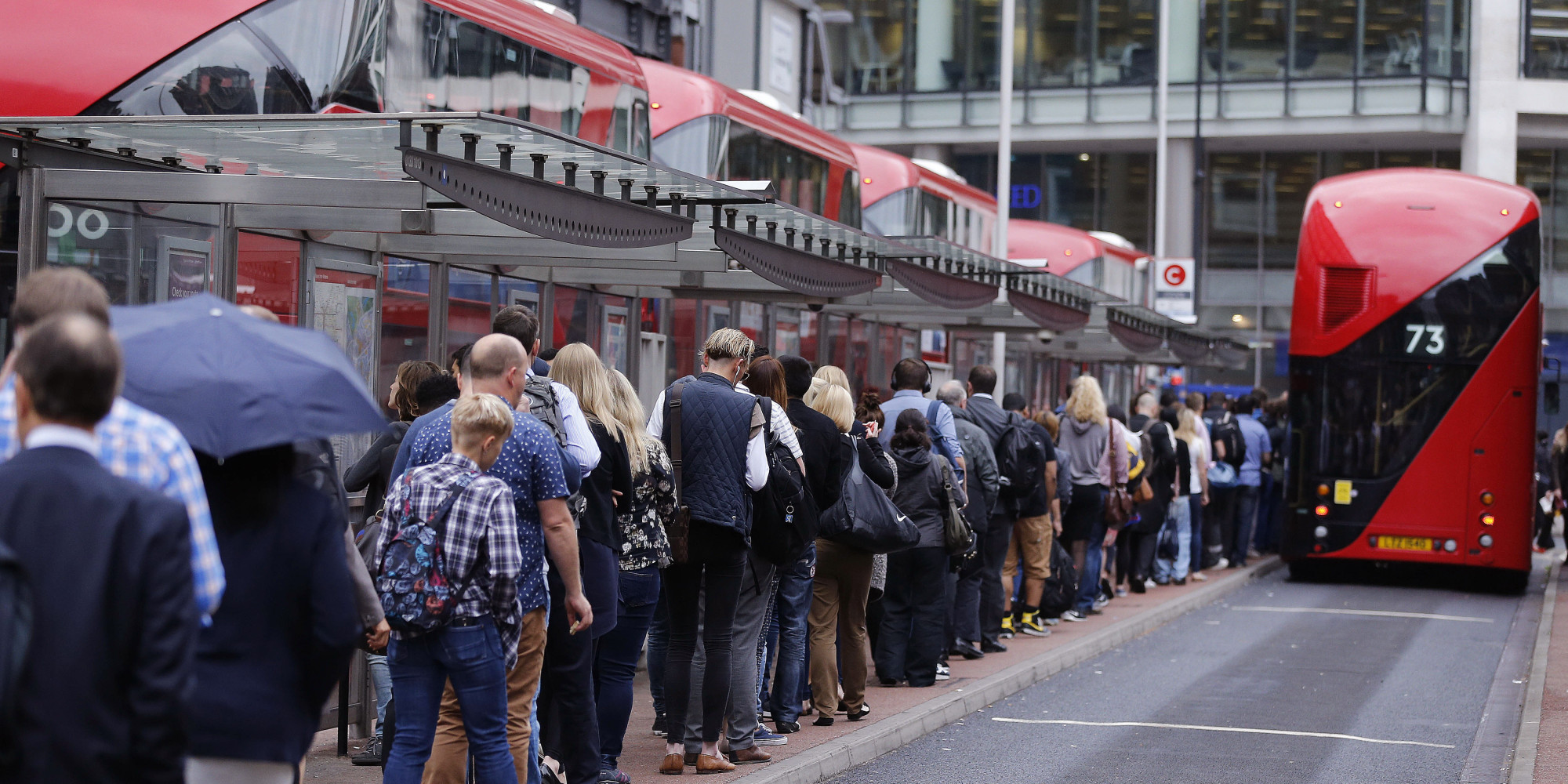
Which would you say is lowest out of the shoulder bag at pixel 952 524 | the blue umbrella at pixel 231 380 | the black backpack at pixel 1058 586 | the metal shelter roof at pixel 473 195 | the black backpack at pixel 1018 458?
the black backpack at pixel 1058 586

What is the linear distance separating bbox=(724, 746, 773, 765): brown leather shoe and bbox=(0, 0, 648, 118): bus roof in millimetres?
3852

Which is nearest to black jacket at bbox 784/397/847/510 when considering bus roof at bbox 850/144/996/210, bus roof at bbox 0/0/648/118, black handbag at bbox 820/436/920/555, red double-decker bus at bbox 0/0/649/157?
black handbag at bbox 820/436/920/555

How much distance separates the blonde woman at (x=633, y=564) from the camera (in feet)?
21.9

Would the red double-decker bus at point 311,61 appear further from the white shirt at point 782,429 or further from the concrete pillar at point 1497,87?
the concrete pillar at point 1497,87

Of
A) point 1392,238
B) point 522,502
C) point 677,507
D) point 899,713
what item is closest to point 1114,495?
point 1392,238

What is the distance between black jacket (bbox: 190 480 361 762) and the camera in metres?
3.69

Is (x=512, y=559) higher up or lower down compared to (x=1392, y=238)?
lower down

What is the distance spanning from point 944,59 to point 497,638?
3992 centimetres

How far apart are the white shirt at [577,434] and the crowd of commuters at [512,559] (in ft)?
0.04

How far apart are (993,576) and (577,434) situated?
21.2 feet

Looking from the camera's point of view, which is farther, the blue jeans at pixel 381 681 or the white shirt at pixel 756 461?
the white shirt at pixel 756 461

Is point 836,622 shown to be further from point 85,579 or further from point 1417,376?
point 1417,376

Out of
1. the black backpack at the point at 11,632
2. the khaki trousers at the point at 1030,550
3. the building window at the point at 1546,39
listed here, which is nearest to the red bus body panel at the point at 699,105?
the khaki trousers at the point at 1030,550

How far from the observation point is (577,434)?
20.3ft
